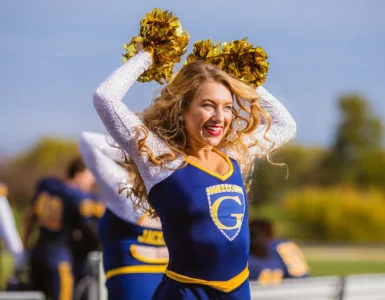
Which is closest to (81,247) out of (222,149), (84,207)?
(84,207)

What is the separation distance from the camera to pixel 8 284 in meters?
8.06

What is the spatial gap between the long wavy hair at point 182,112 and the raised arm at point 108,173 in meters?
0.81

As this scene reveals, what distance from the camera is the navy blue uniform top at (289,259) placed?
6777mm

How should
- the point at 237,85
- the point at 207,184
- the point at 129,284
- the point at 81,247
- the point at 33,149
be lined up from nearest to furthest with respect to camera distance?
the point at 207,184 < the point at 237,85 < the point at 129,284 < the point at 81,247 < the point at 33,149

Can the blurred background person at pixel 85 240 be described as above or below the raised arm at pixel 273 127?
below

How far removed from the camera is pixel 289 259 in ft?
22.4

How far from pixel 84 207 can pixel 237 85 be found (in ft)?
17.6

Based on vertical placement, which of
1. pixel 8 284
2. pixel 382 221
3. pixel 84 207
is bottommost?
pixel 382 221

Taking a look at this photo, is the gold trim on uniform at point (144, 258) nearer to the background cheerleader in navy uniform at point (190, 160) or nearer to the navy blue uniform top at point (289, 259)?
the background cheerleader in navy uniform at point (190, 160)

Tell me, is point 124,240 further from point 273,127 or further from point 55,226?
point 55,226

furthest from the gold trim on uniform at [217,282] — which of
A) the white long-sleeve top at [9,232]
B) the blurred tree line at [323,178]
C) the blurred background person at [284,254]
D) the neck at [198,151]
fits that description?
the blurred tree line at [323,178]

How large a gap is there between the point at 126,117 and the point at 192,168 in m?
0.30

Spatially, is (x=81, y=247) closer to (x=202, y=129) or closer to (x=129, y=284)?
(x=129, y=284)

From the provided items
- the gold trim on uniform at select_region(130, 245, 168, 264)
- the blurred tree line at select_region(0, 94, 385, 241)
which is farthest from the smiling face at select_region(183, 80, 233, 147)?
the blurred tree line at select_region(0, 94, 385, 241)
